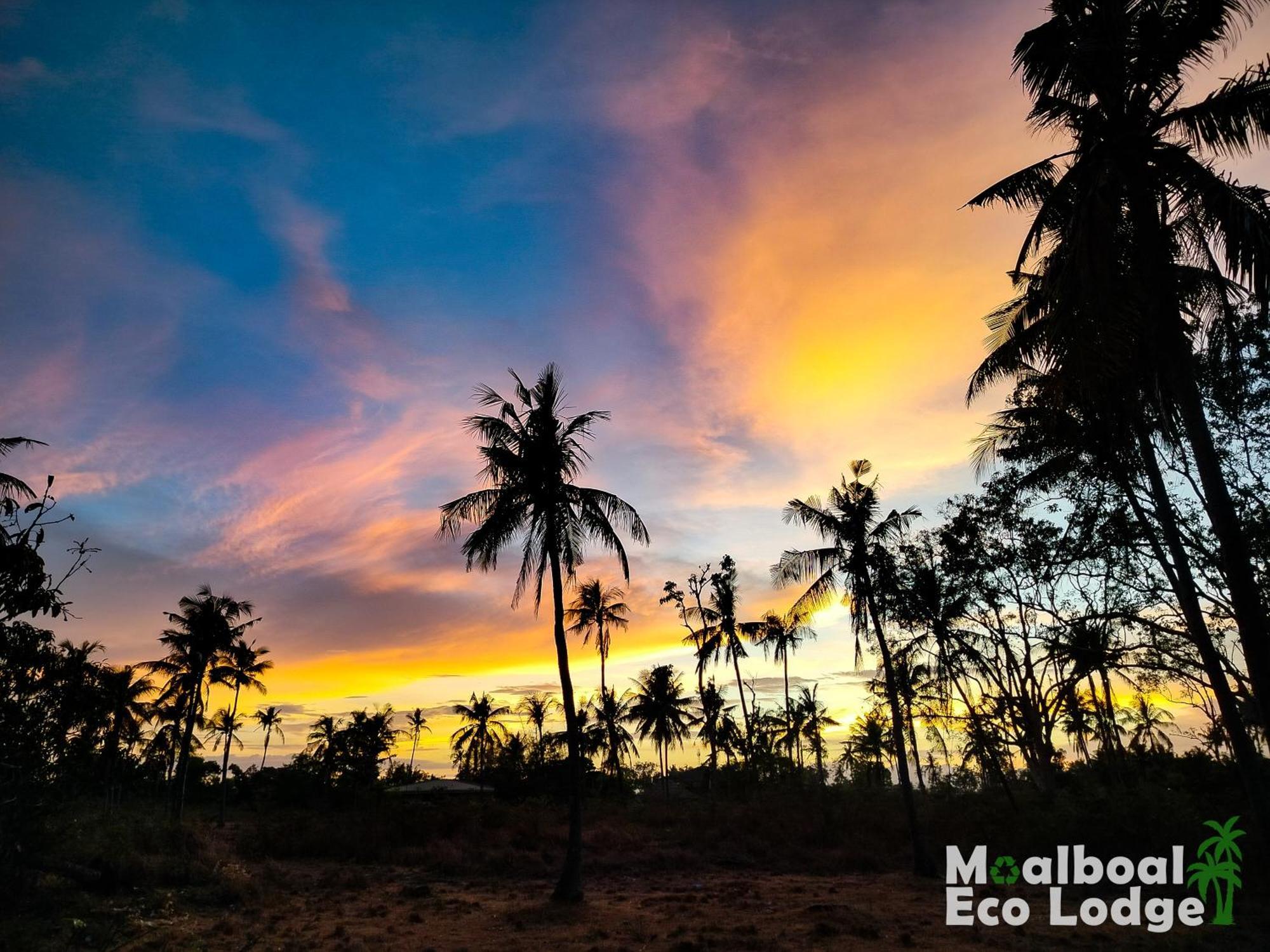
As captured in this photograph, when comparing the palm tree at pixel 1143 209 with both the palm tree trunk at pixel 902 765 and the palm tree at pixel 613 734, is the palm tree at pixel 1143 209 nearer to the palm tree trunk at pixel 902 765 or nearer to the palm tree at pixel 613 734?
the palm tree trunk at pixel 902 765

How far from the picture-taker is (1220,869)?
14414 mm

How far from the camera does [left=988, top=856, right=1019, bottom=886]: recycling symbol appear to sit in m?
18.7

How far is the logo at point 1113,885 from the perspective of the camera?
13.5 metres

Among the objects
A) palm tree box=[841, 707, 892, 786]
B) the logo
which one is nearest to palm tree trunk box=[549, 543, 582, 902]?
the logo

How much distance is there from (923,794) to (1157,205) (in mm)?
31378

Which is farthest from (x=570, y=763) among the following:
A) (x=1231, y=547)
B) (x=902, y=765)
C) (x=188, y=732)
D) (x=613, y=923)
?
(x=188, y=732)

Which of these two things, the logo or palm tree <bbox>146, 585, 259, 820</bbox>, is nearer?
the logo

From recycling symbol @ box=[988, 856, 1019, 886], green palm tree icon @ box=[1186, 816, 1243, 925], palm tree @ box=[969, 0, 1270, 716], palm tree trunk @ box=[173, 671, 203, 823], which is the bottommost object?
recycling symbol @ box=[988, 856, 1019, 886]

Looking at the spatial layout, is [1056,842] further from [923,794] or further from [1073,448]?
[923,794]

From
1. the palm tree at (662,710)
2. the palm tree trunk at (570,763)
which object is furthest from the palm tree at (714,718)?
the palm tree trunk at (570,763)

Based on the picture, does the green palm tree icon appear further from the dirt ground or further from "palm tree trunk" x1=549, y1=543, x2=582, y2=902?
"palm tree trunk" x1=549, y1=543, x2=582, y2=902

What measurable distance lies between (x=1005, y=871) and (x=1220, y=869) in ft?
21.2

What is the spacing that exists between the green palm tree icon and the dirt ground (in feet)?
2.21

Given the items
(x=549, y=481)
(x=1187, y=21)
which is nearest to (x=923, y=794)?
(x=549, y=481)
